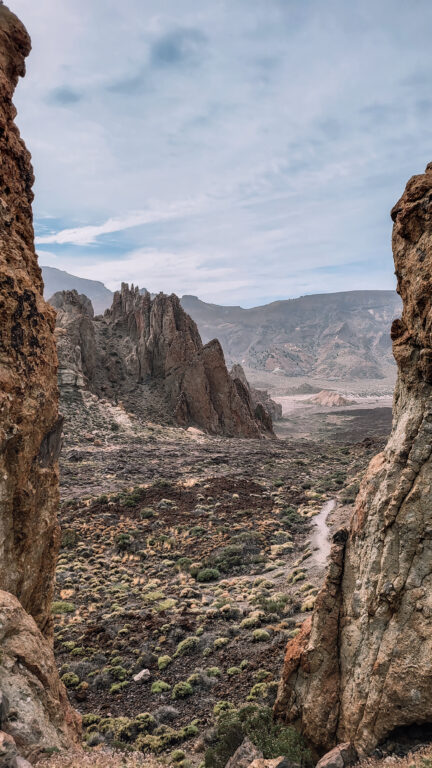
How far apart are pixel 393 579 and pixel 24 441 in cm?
702

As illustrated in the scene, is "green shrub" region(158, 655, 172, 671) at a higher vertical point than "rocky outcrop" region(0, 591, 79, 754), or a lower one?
lower

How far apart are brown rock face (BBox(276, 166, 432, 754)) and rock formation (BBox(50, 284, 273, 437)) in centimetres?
5275

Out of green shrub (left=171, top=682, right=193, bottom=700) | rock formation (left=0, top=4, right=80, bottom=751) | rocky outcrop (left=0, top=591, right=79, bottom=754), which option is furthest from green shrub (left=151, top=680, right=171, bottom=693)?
rocky outcrop (left=0, top=591, right=79, bottom=754)

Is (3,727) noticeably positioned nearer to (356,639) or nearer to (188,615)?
(356,639)

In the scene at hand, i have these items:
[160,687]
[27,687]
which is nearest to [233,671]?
[160,687]

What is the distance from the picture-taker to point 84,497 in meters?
31.7

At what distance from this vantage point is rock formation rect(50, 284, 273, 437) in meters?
61.3

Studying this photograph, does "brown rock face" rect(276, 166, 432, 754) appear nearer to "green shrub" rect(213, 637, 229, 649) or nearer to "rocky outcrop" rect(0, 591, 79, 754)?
"rocky outcrop" rect(0, 591, 79, 754)

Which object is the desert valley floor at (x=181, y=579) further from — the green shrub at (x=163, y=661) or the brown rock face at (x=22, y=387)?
the brown rock face at (x=22, y=387)

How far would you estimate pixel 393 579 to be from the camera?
708 centimetres

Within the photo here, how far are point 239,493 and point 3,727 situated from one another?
2893 centimetres

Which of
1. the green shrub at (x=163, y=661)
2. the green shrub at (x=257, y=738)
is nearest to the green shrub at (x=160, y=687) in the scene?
the green shrub at (x=163, y=661)

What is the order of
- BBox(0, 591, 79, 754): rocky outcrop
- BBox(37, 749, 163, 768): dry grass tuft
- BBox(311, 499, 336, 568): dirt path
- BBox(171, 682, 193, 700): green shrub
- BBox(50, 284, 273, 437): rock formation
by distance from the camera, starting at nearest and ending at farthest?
BBox(37, 749, 163, 768): dry grass tuft → BBox(0, 591, 79, 754): rocky outcrop → BBox(171, 682, 193, 700): green shrub → BBox(311, 499, 336, 568): dirt path → BBox(50, 284, 273, 437): rock formation

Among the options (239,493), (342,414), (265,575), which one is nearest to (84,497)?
(239,493)
